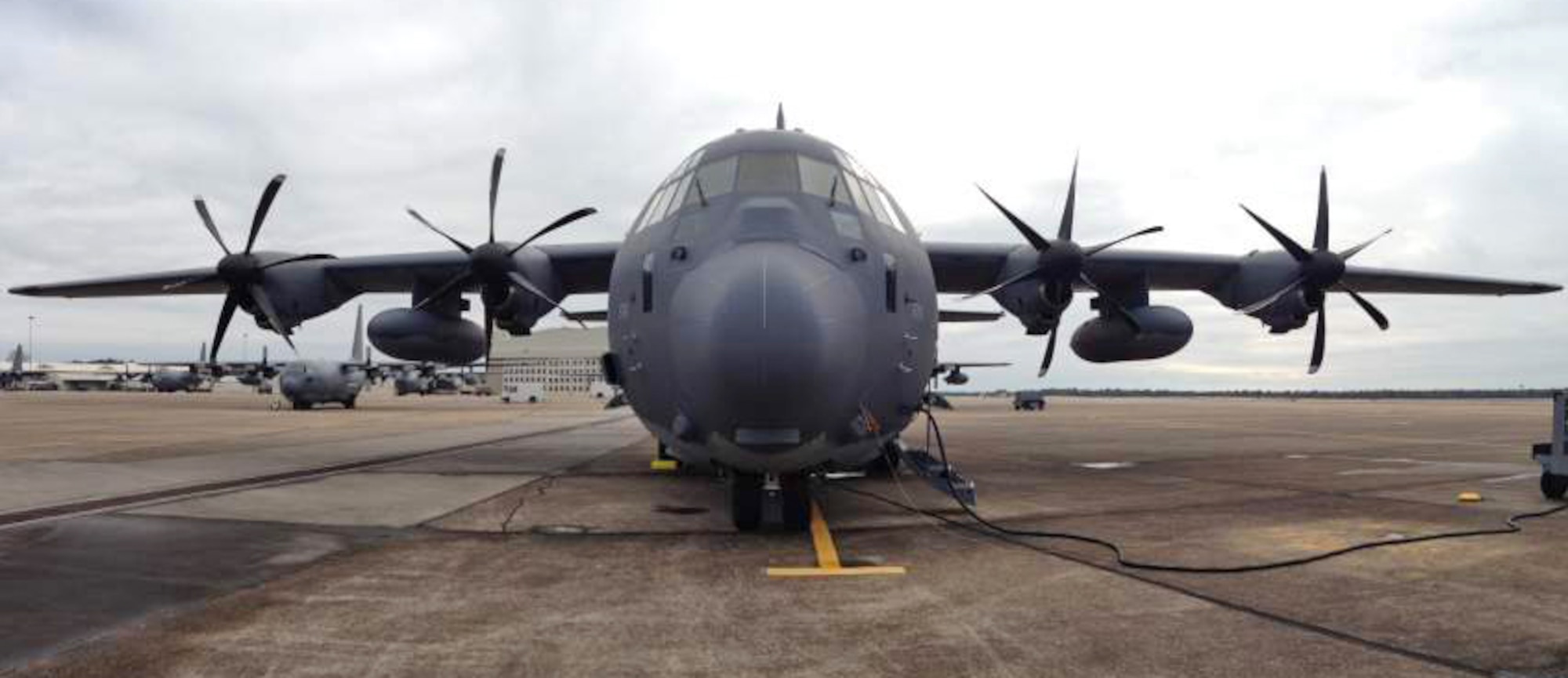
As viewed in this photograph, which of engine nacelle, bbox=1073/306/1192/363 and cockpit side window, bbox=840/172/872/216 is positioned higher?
cockpit side window, bbox=840/172/872/216

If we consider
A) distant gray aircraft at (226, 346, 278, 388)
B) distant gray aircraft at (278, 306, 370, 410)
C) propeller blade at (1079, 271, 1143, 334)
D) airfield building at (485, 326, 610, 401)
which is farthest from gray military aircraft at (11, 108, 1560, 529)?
airfield building at (485, 326, 610, 401)

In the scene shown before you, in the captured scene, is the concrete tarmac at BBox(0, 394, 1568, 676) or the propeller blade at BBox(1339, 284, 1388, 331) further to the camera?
the propeller blade at BBox(1339, 284, 1388, 331)

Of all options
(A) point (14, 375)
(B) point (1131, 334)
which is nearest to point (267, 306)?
(B) point (1131, 334)

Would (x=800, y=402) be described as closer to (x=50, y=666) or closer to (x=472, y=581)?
(x=472, y=581)

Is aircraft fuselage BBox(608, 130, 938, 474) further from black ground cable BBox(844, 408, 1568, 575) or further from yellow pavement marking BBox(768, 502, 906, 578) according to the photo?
black ground cable BBox(844, 408, 1568, 575)

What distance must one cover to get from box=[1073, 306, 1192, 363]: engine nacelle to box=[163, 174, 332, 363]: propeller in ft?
48.1

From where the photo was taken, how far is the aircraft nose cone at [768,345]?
5.97 m

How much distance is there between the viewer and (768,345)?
5.93m

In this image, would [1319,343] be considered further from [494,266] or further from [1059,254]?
[494,266]

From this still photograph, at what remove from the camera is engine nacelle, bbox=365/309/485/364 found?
49.2ft

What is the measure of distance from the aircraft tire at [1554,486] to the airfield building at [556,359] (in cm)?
11347

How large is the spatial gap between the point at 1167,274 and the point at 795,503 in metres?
12.5

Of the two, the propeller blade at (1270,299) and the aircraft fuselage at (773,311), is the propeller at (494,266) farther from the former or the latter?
the propeller blade at (1270,299)

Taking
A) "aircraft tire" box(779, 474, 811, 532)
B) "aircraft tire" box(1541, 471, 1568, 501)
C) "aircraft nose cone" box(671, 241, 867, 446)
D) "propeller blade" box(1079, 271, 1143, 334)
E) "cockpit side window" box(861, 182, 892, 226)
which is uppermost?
"cockpit side window" box(861, 182, 892, 226)
